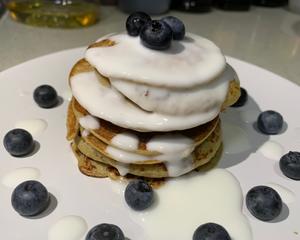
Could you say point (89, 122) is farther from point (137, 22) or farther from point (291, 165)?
point (291, 165)

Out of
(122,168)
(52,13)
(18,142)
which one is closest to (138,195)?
(122,168)

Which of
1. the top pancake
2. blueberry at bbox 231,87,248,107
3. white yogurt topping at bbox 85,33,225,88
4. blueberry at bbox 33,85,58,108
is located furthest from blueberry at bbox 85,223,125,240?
blueberry at bbox 231,87,248,107

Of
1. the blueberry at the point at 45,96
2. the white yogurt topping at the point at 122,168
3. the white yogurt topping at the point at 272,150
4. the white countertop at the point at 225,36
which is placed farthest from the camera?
the white countertop at the point at 225,36

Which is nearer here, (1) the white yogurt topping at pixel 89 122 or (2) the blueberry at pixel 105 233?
(2) the blueberry at pixel 105 233

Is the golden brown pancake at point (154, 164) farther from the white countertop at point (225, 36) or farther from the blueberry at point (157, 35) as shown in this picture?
the white countertop at point (225, 36)

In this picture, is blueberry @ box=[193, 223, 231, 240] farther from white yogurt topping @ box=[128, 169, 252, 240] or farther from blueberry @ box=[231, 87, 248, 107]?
blueberry @ box=[231, 87, 248, 107]

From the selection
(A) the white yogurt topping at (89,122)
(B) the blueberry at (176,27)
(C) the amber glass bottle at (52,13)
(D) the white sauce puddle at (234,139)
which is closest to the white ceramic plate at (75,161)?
(D) the white sauce puddle at (234,139)
